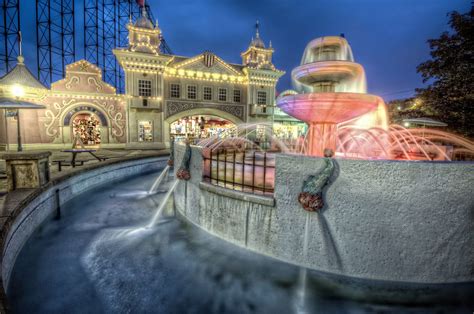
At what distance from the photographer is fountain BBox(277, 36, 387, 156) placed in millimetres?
5895

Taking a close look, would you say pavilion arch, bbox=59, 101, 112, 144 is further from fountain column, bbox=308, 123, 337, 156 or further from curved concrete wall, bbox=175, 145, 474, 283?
curved concrete wall, bbox=175, 145, 474, 283

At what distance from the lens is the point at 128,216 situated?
26.2 ft

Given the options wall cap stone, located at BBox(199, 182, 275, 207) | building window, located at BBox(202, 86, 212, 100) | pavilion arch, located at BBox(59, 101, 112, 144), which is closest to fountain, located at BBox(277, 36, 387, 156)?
wall cap stone, located at BBox(199, 182, 275, 207)

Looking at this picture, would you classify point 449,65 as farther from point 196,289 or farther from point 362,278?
point 196,289

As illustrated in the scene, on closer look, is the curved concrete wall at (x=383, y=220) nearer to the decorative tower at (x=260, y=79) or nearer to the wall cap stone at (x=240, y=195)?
the wall cap stone at (x=240, y=195)

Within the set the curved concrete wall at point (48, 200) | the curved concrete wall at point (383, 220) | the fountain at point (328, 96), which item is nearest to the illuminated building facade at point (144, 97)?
the curved concrete wall at point (48, 200)

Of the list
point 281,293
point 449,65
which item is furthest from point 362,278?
point 449,65

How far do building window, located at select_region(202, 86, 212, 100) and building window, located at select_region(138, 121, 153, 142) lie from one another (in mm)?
6435

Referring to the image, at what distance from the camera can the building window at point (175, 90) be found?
2459cm

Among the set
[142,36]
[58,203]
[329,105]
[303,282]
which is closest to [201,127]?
[142,36]

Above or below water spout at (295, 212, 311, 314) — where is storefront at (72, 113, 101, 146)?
above

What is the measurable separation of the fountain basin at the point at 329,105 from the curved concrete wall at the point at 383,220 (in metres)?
2.08

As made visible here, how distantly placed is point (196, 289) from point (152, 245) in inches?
84.0

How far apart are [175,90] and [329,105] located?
21495 millimetres
